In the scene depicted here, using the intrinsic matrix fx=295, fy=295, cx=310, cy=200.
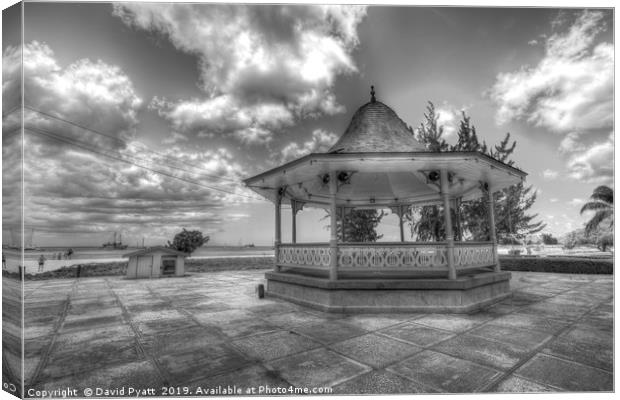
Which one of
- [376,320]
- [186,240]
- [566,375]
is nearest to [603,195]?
[376,320]

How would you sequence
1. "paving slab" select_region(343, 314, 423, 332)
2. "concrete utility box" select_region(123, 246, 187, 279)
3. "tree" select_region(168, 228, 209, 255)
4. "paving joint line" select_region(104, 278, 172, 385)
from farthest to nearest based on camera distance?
1. "tree" select_region(168, 228, 209, 255)
2. "concrete utility box" select_region(123, 246, 187, 279)
3. "paving slab" select_region(343, 314, 423, 332)
4. "paving joint line" select_region(104, 278, 172, 385)

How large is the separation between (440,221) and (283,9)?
1876cm

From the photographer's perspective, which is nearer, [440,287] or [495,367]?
[495,367]

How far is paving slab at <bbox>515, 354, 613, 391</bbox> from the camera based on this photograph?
362 centimetres

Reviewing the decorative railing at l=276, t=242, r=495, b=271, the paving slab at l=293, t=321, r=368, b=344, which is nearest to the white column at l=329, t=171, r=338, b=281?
the decorative railing at l=276, t=242, r=495, b=271

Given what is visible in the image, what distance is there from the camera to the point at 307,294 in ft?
29.3

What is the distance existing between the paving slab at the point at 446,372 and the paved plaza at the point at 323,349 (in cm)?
1

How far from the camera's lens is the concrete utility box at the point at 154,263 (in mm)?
18250

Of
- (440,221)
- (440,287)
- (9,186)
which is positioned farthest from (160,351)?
(440,221)

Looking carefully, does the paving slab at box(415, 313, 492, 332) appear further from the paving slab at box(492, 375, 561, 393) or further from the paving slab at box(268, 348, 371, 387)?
the paving slab at box(268, 348, 371, 387)

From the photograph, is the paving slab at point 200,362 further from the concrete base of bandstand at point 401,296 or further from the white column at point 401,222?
the white column at point 401,222

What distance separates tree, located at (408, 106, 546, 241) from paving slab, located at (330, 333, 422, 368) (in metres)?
16.5

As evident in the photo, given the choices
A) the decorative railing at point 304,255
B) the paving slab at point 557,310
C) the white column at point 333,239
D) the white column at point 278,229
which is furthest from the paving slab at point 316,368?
the white column at point 278,229

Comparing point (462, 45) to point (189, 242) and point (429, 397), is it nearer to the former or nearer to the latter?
point (429, 397)
